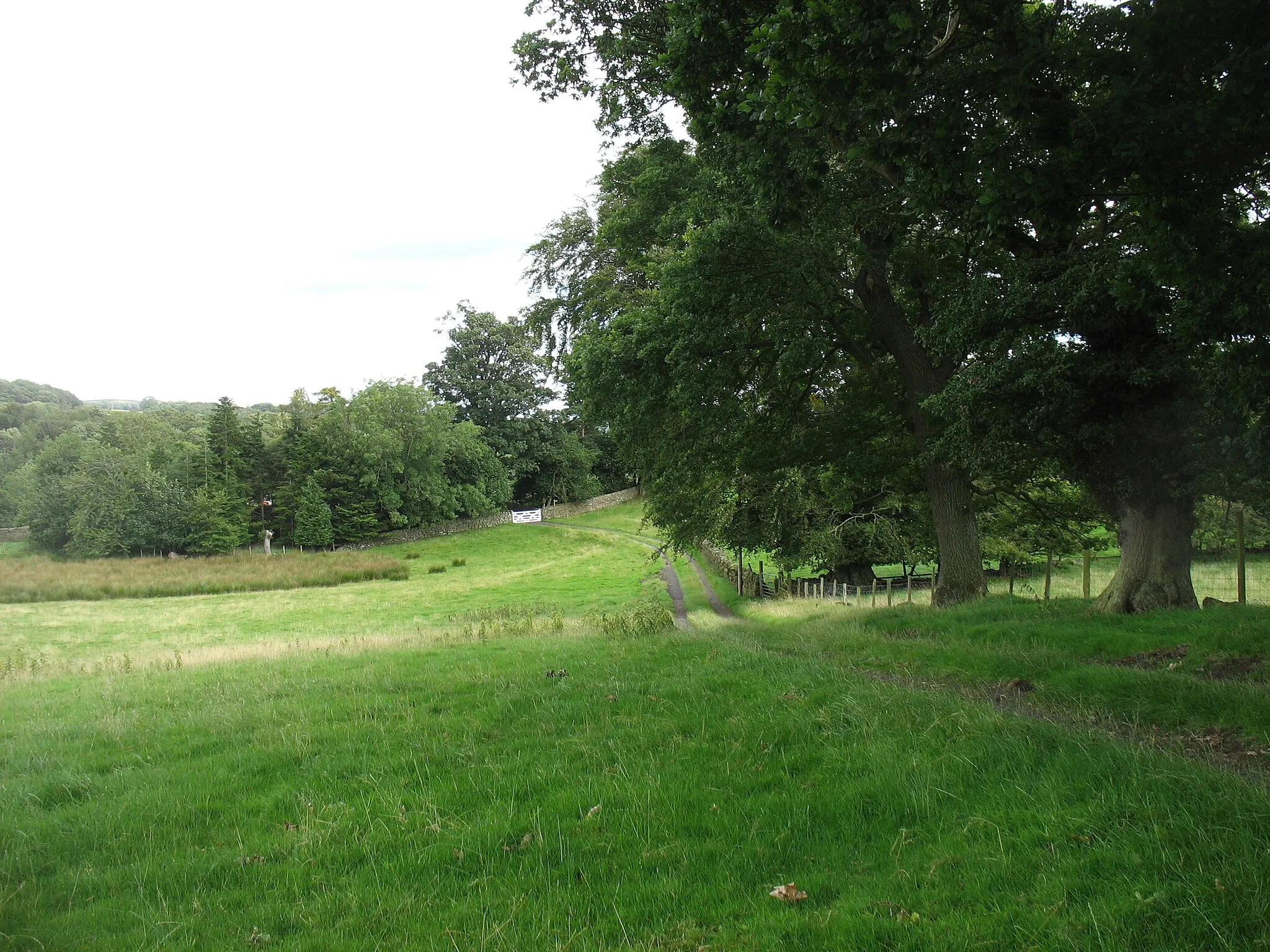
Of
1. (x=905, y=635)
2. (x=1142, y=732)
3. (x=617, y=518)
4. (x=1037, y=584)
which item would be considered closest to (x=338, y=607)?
(x=905, y=635)

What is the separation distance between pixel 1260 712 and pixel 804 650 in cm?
670

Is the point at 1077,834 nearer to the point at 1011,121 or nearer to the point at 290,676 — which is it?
the point at 1011,121

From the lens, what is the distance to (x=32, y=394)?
1530 cm

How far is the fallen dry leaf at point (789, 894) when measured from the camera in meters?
3.84

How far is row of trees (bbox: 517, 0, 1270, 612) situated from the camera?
6867 millimetres

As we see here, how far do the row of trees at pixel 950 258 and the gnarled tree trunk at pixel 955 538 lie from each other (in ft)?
0.19

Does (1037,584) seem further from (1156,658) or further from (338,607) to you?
(338,607)

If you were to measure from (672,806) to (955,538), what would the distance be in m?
12.9

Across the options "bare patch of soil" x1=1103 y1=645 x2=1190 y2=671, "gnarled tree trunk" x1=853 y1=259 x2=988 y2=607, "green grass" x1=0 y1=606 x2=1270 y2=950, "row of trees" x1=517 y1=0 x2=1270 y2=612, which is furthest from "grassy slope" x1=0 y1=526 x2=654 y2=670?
"bare patch of soil" x1=1103 y1=645 x2=1190 y2=671

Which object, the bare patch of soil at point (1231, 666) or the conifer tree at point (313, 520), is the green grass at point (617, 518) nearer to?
the conifer tree at point (313, 520)

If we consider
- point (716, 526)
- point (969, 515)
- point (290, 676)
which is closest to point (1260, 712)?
point (969, 515)

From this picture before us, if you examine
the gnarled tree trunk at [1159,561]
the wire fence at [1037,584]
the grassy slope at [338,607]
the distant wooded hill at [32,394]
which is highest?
the distant wooded hill at [32,394]

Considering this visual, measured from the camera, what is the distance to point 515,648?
14.6m

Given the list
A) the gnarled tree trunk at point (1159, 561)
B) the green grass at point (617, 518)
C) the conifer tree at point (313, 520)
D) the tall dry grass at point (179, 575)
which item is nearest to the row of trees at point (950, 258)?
the gnarled tree trunk at point (1159, 561)
